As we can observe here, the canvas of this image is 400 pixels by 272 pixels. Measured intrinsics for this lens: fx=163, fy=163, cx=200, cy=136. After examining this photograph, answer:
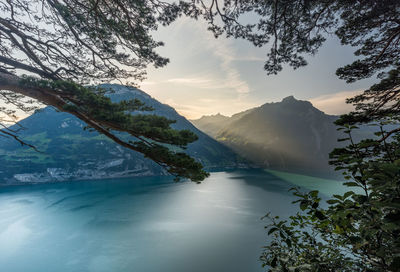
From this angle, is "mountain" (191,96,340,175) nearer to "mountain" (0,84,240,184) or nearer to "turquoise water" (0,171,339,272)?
"mountain" (0,84,240,184)

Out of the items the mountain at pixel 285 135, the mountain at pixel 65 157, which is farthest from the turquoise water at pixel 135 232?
the mountain at pixel 285 135

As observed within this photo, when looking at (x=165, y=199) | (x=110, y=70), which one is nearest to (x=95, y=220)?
(x=165, y=199)

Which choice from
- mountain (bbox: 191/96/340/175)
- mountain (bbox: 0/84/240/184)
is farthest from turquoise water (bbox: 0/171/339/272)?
mountain (bbox: 191/96/340/175)

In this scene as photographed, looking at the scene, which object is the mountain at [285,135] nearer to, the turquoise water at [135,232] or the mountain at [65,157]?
the mountain at [65,157]

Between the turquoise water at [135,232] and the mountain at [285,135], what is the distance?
75.5 meters

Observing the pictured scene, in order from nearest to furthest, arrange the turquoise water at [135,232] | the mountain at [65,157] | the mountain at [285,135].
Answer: the turquoise water at [135,232] < the mountain at [65,157] < the mountain at [285,135]

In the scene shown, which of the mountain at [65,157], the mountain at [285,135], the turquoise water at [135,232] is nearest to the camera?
the turquoise water at [135,232]

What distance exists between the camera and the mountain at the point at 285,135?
10875 centimetres

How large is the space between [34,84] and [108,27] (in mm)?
2965

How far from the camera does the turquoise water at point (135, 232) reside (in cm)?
1456

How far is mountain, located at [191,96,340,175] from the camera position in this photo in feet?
357

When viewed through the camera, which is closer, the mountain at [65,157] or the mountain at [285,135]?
the mountain at [65,157]

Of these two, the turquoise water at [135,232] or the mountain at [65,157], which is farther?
the mountain at [65,157]

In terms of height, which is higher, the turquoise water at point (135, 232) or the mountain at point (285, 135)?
the mountain at point (285, 135)
